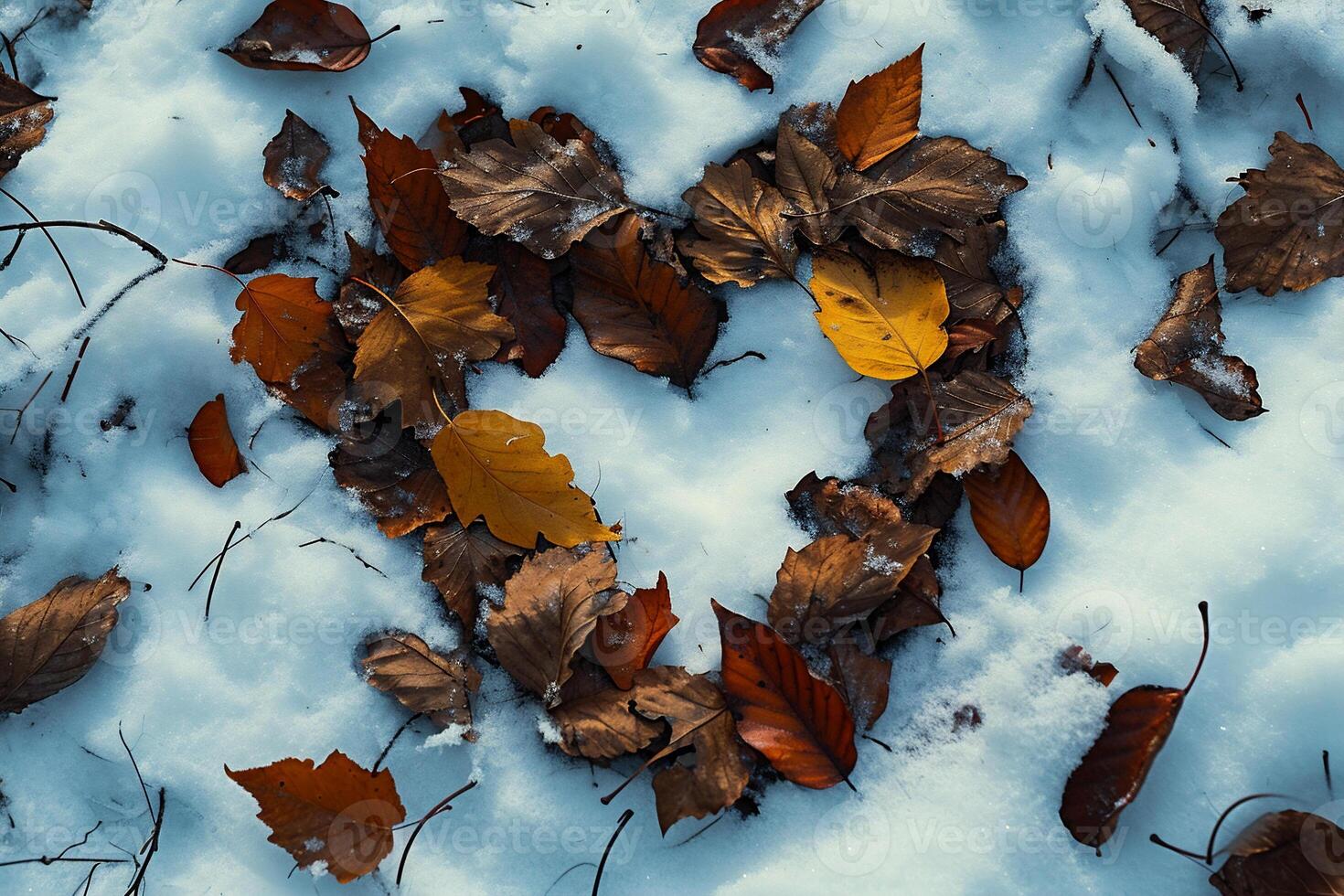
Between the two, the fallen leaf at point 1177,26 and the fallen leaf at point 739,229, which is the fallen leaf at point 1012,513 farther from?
Result: the fallen leaf at point 1177,26

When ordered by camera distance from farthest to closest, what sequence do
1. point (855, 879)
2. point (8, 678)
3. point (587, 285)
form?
point (587, 285) → point (8, 678) → point (855, 879)

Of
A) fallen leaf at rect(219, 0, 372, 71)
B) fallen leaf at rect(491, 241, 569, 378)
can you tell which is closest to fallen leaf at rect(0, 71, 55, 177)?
fallen leaf at rect(219, 0, 372, 71)

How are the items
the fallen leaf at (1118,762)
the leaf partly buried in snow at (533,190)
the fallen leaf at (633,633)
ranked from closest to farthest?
the fallen leaf at (1118,762)
the fallen leaf at (633,633)
the leaf partly buried in snow at (533,190)

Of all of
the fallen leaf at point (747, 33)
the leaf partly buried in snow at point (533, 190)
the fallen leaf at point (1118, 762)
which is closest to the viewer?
the fallen leaf at point (1118, 762)

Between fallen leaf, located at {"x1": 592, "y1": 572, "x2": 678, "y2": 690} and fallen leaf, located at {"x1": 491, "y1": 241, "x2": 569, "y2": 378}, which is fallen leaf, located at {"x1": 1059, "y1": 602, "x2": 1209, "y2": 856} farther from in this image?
fallen leaf, located at {"x1": 491, "y1": 241, "x2": 569, "y2": 378}

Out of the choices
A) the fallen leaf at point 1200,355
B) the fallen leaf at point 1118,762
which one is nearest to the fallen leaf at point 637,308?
the fallen leaf at point 1200,355

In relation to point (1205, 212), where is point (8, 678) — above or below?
below

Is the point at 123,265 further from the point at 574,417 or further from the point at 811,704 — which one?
the point at 811,704

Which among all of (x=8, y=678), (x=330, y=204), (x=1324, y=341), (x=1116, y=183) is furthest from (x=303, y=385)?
(x=1324, y=341)
